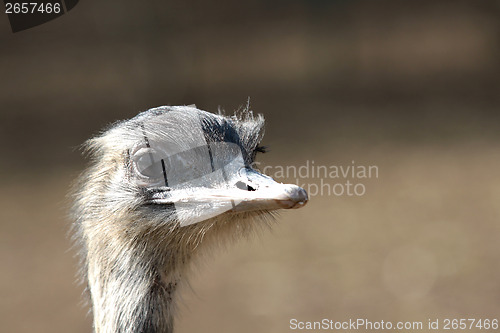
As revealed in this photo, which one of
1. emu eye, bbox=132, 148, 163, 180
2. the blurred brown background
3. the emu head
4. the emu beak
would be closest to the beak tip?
the emu beak

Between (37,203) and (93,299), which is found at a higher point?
(93,299)

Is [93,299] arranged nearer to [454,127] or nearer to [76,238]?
[76,238]

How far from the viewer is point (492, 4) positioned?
19.6ft

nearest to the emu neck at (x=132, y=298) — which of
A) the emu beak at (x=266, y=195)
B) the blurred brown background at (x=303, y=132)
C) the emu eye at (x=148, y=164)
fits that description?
the emu eye at (x=148, y=164)

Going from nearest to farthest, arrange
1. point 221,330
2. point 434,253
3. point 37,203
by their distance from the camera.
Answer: point 221,330 < point 434,253 < point 37,203

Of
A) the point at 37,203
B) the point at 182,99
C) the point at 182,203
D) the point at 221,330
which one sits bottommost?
the point at 221,330

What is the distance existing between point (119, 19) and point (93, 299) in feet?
15.0

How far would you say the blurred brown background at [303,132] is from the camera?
12.3 ft

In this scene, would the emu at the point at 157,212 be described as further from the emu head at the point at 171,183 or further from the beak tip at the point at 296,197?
the beak tip at the point at 296,197

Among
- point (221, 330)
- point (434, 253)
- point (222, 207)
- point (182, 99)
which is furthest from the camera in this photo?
point (182, 99)

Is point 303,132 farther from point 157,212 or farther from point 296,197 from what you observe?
point 296,197

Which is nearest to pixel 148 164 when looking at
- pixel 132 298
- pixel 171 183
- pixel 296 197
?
pixel 171 183

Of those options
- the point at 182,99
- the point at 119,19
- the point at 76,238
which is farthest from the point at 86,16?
the point at 76,238

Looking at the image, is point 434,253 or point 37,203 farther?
point 37,203
